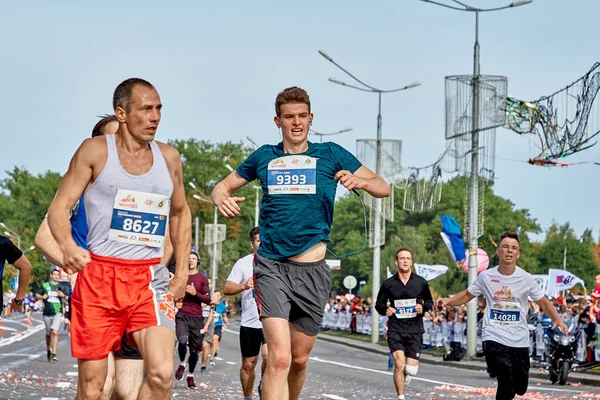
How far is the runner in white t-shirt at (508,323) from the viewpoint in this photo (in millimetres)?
11789

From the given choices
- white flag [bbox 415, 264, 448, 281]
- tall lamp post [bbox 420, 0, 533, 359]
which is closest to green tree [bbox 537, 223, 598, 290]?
white flag [bbox 415, 264, 448, 281]

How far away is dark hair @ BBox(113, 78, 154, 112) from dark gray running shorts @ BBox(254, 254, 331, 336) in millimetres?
1827

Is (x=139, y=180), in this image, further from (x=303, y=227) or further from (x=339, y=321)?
(x=339, y=321)

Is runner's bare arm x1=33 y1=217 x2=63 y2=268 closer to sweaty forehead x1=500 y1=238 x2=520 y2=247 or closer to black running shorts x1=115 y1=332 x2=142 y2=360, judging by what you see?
black running shorts x1=115 y1=332 x2=142 y2=360

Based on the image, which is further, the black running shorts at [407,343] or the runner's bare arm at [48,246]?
the black running shorts at [407,343]

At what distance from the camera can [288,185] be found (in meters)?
8.71

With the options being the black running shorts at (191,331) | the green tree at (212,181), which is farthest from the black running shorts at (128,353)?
the green tree at (212,181)

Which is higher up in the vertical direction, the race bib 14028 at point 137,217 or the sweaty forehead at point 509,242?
the sweaty forehead at point 509,242

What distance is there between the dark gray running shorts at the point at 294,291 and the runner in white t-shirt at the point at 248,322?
3.61m

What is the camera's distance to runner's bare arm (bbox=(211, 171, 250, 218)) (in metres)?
8.36

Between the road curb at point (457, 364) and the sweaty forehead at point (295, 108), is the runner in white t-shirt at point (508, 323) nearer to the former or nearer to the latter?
the sweaty forehead at point (295, 108)

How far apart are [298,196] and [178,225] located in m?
1.33

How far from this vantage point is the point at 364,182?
8.40 metres

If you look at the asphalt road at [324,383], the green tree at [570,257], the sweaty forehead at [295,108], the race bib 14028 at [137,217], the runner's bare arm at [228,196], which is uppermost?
the green tree at [570,257]
